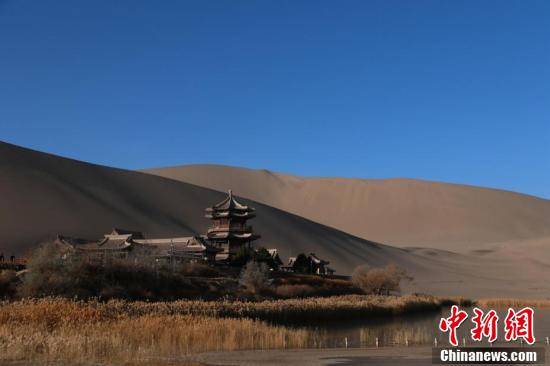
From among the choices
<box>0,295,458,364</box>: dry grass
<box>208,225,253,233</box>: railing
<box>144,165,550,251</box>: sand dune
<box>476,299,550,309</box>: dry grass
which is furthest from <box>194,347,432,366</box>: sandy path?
<box>144,165,550,251</box>: sand dune

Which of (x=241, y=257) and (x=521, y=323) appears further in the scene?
(x=241, y=257)

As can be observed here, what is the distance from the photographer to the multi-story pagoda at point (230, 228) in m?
65.3

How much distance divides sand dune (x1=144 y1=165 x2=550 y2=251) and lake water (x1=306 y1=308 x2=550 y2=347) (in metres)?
97.2

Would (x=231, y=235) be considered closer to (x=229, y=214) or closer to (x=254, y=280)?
(x=229, y=214)

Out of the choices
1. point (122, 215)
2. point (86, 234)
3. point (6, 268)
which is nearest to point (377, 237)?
point (122, 215)

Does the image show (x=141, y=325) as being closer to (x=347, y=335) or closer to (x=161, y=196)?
(x=347, y=335)

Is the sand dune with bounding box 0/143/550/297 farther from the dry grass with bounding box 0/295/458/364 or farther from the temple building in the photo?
the dry grass with bounding box 0/295/458/364

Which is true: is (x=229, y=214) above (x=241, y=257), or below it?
above

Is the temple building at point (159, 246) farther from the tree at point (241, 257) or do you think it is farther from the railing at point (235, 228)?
the railing at point (235, 228)

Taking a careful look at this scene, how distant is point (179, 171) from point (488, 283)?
367 feet

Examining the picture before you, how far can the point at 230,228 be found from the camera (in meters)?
67.1

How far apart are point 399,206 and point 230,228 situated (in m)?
106

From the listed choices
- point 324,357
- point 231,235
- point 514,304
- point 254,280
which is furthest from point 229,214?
point 324,357

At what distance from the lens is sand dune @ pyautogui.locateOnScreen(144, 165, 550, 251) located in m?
150
